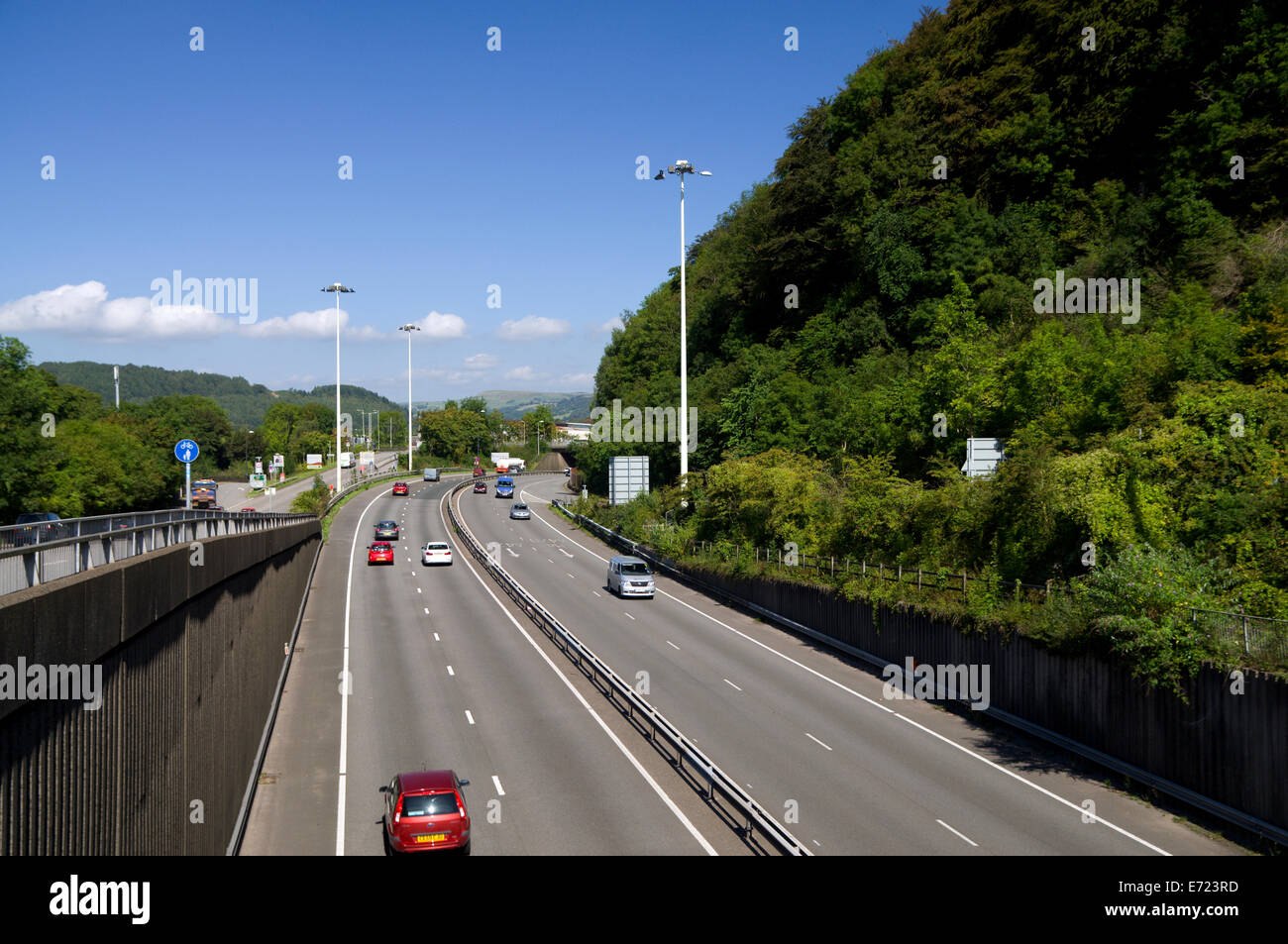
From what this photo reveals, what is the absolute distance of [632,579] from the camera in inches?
1619

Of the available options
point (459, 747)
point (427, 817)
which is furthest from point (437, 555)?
point (427, 817)

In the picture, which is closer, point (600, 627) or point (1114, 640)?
point (1114, 640)

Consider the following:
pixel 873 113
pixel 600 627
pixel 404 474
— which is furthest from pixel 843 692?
pixel 404 474

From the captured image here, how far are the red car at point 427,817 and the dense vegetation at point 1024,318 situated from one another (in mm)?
13788

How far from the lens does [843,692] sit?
85.0 ft

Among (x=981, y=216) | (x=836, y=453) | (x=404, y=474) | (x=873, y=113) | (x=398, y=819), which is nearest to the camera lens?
(x=398, y=819)

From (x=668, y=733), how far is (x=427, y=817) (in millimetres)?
6731

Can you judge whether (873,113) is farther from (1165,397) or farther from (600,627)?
(600,627)

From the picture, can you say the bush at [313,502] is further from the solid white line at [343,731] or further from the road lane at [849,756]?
the road lane at [849,756]

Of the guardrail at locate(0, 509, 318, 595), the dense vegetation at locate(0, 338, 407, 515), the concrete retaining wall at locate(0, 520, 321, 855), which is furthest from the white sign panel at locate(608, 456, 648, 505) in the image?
the guardrail at locate(0, 509, 318, 595)

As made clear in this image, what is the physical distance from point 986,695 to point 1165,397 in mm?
12096

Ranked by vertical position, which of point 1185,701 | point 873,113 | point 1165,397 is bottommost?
point 1185,701

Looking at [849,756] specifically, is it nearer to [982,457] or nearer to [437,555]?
[982,457]

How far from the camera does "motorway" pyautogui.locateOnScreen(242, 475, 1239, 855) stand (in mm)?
16062
